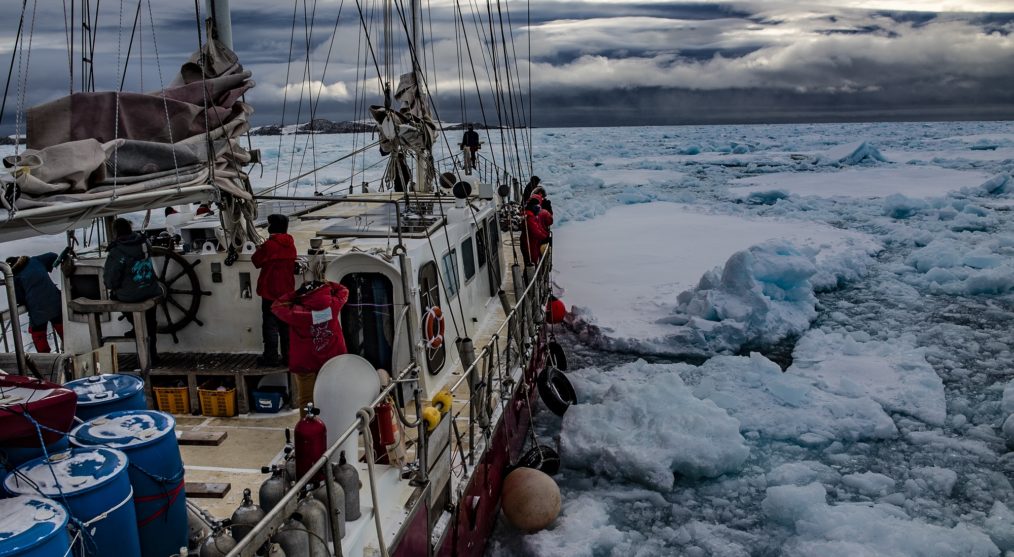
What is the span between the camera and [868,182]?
45.0m

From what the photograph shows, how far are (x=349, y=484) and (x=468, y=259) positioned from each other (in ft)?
16.9

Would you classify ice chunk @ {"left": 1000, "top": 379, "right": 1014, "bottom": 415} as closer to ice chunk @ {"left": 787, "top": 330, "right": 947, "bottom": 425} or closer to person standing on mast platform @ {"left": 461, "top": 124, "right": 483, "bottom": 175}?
ice chunk @ {"left": 787, "top": 330, "right": 947, "bottom": 425}

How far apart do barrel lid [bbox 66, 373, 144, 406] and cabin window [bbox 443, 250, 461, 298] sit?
413 centimetres

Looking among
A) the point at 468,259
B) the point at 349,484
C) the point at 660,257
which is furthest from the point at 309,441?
the point at 660,257

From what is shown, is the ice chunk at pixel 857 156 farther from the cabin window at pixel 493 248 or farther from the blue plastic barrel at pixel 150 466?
the blue plastic barrel at pixel 150 466

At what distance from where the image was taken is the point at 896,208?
30.8 meters

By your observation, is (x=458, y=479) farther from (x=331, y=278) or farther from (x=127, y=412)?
(x=127, y=412)

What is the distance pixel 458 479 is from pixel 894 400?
8.44 meters

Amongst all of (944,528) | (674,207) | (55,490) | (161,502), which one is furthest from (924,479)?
(674,207)

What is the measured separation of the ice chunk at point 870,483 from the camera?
30.2ft

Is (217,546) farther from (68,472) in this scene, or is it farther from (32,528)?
(32,528)

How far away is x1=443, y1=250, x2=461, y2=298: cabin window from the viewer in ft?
27.3

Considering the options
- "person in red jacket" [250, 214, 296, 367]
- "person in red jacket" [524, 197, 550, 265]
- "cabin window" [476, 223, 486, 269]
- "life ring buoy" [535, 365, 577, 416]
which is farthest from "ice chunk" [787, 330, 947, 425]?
"person in red jacket" [250, 214, 296, 367]

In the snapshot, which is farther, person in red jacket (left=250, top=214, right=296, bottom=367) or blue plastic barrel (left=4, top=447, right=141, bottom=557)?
person in red jacket (left=250, top=214, right=296, bottom=367)
